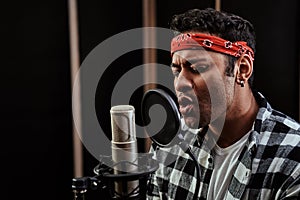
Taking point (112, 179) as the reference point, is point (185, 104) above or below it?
above

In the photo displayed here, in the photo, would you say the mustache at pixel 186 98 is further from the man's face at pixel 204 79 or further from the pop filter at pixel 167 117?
the pop filter at pixel 167 117

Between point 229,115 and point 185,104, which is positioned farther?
point 229,115

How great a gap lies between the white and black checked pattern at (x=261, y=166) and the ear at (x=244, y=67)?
0.11 meters

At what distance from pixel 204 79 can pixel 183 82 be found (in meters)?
0.09

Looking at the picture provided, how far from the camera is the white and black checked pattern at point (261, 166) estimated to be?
1305 millimetres

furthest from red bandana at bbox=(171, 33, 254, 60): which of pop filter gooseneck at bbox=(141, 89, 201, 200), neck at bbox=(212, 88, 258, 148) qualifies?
pop filter gooseneck at bbox=(141, 89, 201, 200)

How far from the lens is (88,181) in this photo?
2.97 feet

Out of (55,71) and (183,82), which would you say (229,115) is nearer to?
(183,82)

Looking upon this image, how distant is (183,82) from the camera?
53.1 inches

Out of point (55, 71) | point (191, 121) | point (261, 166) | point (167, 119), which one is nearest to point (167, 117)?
point (167, 119)

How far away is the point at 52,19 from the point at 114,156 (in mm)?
1438

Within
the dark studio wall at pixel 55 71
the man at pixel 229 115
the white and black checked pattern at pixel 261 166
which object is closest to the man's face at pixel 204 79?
the man at pixel 229 115

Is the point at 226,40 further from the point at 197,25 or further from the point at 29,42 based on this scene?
the point at 29,42

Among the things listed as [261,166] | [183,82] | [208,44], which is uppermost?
[208,44]
